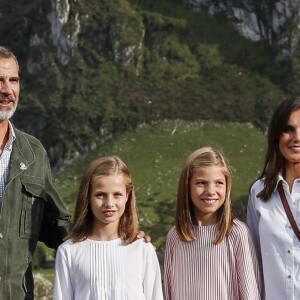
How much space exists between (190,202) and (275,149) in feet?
4.83

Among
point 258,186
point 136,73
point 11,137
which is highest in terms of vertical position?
point 136,73

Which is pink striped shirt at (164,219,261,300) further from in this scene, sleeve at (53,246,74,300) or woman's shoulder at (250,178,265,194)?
sleeve at (53,246,74,300)

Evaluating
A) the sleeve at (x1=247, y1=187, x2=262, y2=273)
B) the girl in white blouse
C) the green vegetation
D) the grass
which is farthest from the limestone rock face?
the girl in white blouse

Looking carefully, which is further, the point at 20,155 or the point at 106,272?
the point at 20,155

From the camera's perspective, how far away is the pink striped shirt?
10.8 m

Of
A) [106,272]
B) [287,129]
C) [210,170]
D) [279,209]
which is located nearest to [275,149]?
[287,129]

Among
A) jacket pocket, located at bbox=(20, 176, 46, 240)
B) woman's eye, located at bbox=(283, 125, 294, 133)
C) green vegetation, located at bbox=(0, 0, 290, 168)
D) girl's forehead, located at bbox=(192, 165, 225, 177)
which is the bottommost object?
jacket pocket, located at bbox=(20, 176, 46, 240)

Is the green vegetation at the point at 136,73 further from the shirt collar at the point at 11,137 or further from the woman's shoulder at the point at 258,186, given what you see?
the shirt collar at the point at 11,137

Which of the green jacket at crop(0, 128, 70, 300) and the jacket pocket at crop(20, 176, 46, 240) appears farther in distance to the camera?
the jacket pocket at crop(20, 176, 46, 240)

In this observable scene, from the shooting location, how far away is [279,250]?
1070 centimetres

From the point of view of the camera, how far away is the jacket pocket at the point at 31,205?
1101 centimetres

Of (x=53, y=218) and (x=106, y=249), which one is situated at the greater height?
(x=53, y=218)

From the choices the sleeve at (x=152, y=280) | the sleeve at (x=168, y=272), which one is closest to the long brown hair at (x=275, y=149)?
the sleeve at (x=168, y=272)

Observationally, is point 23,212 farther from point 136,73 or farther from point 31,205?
point 136,73
